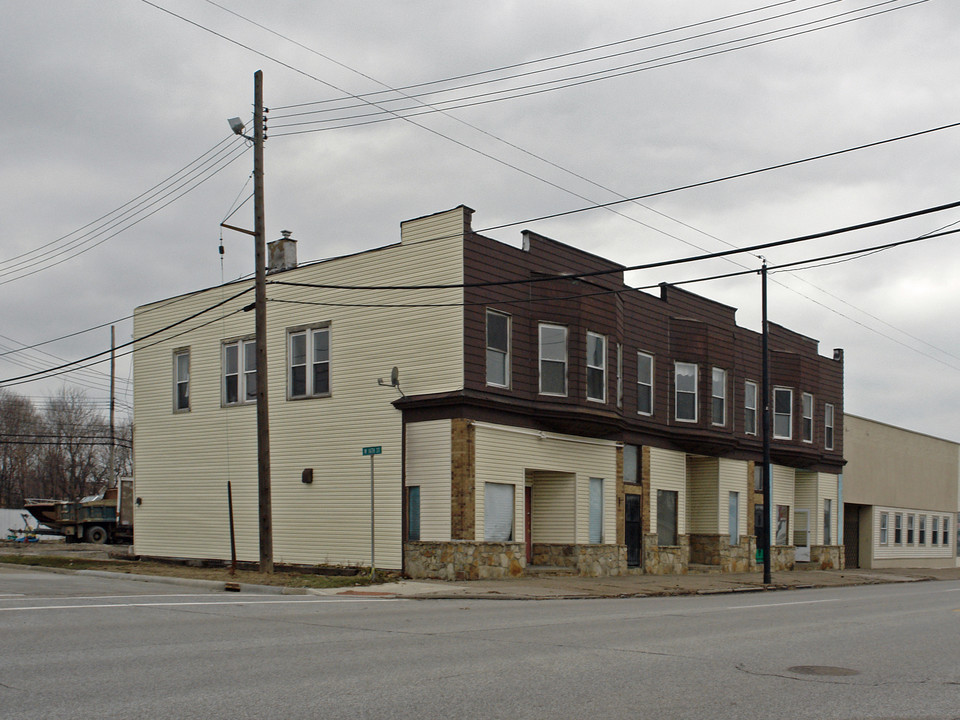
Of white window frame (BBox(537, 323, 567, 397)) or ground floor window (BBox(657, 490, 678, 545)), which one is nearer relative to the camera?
white window frame (BBox(537, 323, 567, 397))

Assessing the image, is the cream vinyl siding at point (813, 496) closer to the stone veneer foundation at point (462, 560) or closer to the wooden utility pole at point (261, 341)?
the stone veneer foundation at point (462, 560)

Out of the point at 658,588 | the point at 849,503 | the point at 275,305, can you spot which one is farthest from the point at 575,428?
the point at 849,503

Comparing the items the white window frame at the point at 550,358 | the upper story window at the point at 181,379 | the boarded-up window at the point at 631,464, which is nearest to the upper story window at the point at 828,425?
the boarded-up window at the point at 631,464

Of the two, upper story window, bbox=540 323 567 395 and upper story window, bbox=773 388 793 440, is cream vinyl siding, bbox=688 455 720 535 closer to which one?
upper story window, bbox=773 388 793 440

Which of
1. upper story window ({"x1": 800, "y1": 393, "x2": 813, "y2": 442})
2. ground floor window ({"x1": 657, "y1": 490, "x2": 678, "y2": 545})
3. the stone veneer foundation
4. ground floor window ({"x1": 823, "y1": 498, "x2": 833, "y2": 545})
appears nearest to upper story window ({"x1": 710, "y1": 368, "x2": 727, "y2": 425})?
ground floor window ({"x1": 657, "y1": 490, "x2": 678, "y2": 545})

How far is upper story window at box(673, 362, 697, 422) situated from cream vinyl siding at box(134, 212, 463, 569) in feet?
35.8

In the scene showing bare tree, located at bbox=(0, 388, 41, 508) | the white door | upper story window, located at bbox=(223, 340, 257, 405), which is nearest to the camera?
upper story window, located at bbox=(223, 340, 257, 405)

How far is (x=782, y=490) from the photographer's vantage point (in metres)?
38.8

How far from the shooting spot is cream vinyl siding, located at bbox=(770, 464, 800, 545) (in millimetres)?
38062

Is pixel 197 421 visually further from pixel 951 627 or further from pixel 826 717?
pixel 826 717

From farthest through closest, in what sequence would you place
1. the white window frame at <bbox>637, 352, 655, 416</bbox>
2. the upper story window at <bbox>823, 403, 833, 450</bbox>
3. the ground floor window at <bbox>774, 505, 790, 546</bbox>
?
the upper story window at <bbox>823, 403, 833, 450</bbox>
the ground floor window at <bbox>774, 505, 790, 546</bbox>
the white window frame at <bbox>637, 352, 655, 416</bbox>

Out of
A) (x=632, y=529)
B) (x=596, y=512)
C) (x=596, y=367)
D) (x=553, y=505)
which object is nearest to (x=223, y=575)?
(x=553, y=505)

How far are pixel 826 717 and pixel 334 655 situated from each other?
4815mm

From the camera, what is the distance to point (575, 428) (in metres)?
27.0
